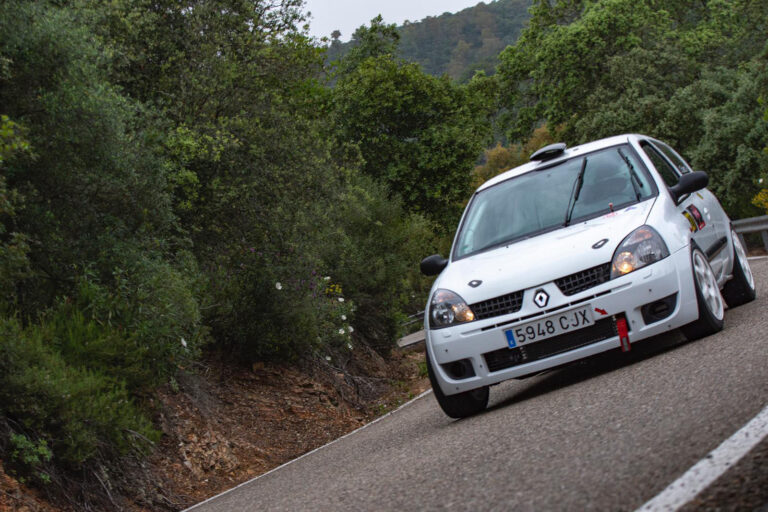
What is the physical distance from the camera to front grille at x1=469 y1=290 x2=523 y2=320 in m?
6.86

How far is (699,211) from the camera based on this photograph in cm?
834

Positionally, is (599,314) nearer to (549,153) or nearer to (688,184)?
(688,184)

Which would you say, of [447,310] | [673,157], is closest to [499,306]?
[447,310]

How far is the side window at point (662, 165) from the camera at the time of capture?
8411 mm

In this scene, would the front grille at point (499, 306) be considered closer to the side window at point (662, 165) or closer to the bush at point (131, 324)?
the side window at point (662, 165)

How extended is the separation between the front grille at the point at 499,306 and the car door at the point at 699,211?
1643 mm

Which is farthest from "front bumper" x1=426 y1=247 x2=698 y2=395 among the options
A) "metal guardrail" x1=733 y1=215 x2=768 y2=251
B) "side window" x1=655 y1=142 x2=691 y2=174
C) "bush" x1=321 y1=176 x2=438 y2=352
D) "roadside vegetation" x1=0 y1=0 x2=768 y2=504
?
"metal guardrail" x1=733 y1=215 x2=768 y2=251

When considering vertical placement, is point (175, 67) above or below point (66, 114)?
above

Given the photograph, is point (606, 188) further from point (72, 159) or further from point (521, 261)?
point (72, 159)

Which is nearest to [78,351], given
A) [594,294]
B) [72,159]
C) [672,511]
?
[72,159]

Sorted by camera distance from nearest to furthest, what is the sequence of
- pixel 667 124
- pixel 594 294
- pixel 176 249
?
pixel 594 294 → pixel 176 249 → pixel 667 124

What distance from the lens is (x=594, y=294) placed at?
22.0 feet

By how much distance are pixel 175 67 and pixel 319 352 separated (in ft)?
17.5

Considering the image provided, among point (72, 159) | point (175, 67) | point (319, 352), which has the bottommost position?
point (319, 352)
